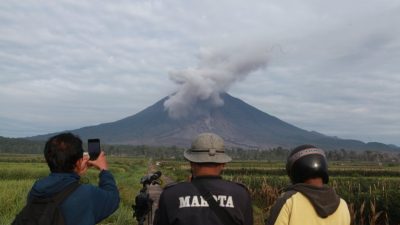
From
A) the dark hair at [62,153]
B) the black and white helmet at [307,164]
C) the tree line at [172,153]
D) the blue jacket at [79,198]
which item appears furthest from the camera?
the tree line at [172,153]

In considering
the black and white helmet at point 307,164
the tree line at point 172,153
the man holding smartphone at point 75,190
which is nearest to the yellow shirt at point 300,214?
the black and white helmet at point 307,164

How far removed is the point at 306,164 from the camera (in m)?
3.19

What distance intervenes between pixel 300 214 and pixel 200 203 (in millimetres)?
636

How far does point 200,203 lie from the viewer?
3002 mm

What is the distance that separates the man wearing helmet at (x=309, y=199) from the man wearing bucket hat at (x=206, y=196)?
229 mm

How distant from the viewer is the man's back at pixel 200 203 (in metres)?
2.98

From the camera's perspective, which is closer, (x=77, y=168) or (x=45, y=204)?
(x=45, y=204)

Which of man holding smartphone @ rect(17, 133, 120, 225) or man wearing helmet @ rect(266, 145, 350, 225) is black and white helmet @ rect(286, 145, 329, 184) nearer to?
man wearing helmet @ rect(266, 145, 350, 225)

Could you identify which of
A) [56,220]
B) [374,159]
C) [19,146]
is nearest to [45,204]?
[56,220]

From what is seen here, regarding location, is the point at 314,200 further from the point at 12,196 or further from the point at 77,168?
the point at 12,196

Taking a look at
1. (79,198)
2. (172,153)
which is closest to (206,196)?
(79,198)

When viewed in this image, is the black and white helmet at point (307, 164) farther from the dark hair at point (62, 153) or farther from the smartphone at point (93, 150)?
the dark hair at point (62, 153)

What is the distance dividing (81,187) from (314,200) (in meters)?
1.46

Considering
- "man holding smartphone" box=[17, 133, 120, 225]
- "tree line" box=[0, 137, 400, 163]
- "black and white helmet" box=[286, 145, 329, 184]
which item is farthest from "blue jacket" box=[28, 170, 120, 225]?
"tree line" box=[0, 137, 400, 163]
